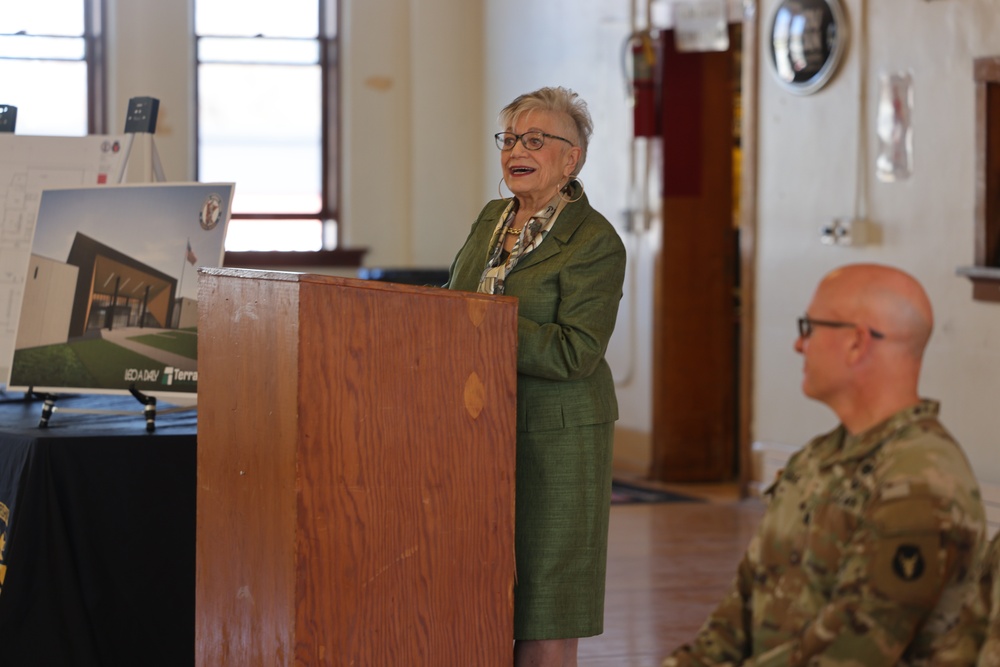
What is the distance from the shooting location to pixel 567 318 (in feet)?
8.70

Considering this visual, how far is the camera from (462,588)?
8.28 feet

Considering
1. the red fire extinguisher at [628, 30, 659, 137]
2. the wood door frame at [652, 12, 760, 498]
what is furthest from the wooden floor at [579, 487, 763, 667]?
the red fire extinguisher at [628, 30, 659, 137]

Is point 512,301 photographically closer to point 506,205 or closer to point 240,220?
point 506,205

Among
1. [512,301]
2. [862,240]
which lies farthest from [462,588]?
[862,240]

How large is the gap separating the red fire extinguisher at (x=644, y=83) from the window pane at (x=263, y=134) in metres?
A: 2.69

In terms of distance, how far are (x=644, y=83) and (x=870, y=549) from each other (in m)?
5.70

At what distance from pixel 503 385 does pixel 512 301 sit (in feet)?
0.52

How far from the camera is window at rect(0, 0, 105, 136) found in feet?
27.9

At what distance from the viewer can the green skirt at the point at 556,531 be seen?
106 inches

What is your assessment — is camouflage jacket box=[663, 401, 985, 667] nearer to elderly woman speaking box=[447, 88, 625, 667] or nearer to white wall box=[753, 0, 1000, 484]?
elderly woman speaking box=[447, 88, 625, 667]

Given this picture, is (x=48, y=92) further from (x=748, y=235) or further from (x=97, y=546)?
(x=97, y=546)

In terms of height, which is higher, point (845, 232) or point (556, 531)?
point (845, 232)

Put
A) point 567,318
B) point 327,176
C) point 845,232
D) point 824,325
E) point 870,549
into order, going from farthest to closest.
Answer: point 327,176
point 845,232
point 567,318
point 824,325
point 870,549

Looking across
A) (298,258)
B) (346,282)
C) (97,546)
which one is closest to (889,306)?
(346,282)
